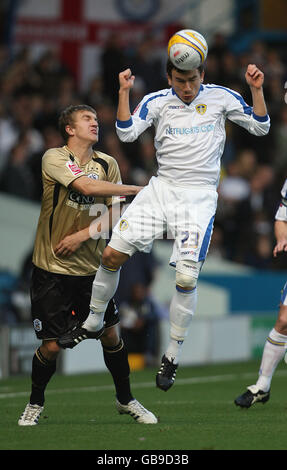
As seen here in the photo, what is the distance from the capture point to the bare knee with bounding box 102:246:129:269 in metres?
7.76

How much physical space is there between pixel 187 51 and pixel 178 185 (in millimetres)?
986

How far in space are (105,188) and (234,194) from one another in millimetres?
10024

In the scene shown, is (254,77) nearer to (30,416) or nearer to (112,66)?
(30,416)

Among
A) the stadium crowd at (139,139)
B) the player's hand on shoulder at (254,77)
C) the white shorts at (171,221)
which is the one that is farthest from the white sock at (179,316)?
the stadium crowd at (139,139)

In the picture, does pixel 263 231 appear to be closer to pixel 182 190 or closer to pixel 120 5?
pixel 120 5

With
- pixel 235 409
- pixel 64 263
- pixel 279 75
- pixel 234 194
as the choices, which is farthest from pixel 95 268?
pixel 279 75

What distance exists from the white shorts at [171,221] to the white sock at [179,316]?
28cm

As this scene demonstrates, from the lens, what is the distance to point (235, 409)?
Result: 9.35m

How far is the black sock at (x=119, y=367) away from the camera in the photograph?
813 cm

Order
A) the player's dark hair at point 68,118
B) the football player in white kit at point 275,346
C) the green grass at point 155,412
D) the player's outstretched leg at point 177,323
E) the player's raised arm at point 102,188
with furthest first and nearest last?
the football player in white kit at point 275,346, the player's dark hair at point 68,118, the player's outstretched leg at point 177,323, the player's raised arm at point 102,188, the green grass at point 155,412

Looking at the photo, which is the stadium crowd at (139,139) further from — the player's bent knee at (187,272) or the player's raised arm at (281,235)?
the player's bent knee at (187,272)

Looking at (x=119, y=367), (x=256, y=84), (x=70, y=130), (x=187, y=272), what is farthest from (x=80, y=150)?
(x=119, y=367)

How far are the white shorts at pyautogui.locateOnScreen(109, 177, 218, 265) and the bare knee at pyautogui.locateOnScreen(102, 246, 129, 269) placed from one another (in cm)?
3

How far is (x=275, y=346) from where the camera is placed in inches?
354
